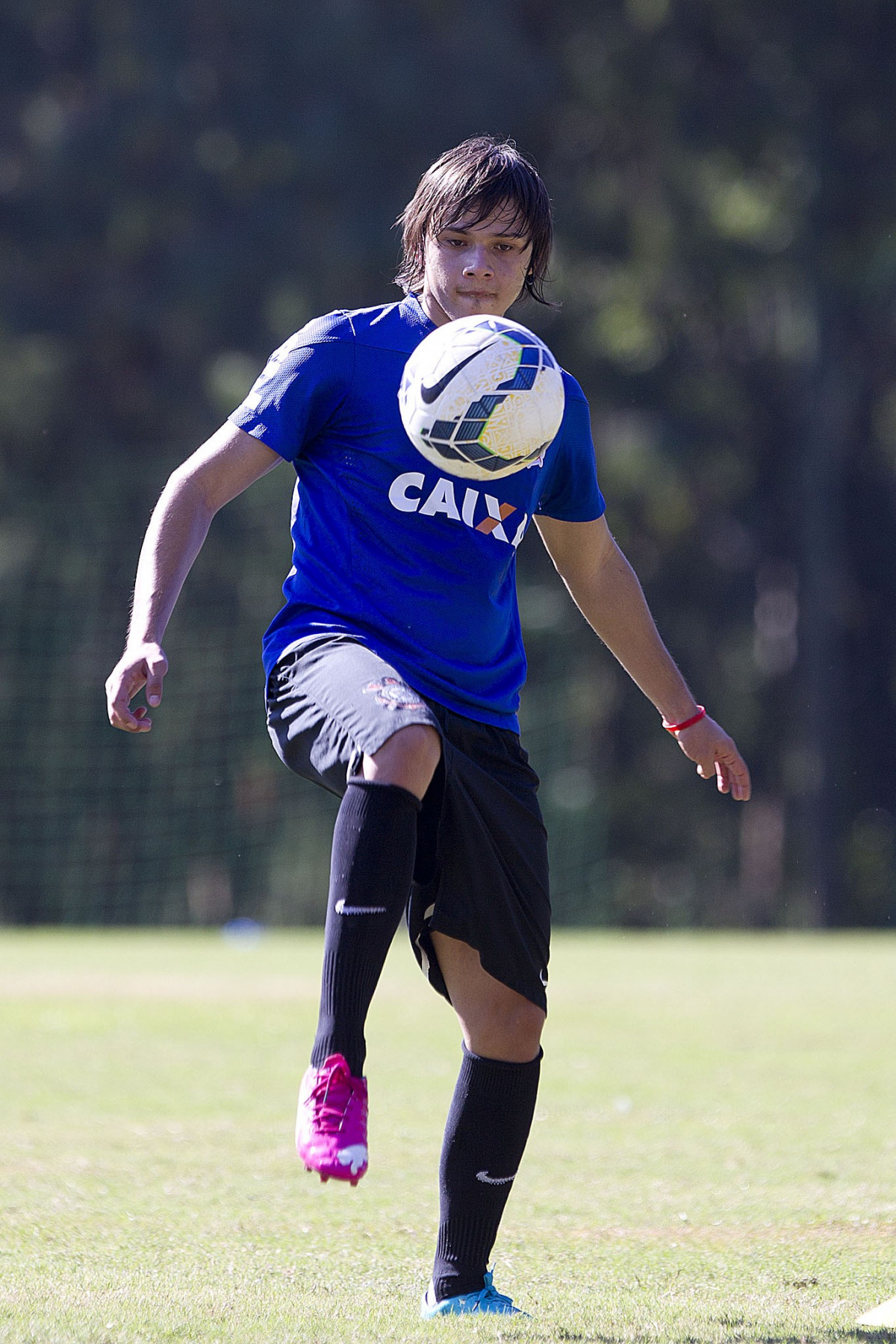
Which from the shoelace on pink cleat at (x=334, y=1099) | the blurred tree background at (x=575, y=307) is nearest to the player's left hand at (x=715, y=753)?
the shoelace on pink cleat at (x=334, y=1099)

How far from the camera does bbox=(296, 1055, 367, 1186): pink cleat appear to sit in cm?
271

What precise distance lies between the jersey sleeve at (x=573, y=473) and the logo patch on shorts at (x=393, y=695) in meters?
0.69

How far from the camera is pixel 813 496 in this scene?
2078cm

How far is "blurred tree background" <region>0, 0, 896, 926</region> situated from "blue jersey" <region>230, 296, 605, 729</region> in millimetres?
16312

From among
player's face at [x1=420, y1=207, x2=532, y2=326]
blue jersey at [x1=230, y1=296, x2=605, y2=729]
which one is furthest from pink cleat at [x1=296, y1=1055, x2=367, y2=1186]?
player's face at [x1=420, y1=207, x2=532, y2=326]

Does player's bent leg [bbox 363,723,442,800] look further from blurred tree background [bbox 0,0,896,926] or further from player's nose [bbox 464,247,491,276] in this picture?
blurred tree background [bbox 0,0,896,926]

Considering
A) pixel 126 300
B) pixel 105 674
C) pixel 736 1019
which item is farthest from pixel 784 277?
pixel 736 1019

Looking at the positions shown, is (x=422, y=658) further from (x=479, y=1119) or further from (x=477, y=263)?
(x=479, y=1119)

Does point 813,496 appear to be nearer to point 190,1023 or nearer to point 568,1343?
point 190,1023

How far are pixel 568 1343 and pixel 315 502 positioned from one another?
1.57m

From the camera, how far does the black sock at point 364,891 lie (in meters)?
2.91

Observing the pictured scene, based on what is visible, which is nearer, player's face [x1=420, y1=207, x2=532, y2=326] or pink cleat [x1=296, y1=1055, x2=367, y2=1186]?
pink cleat [x1=296, y1=1055, x2=367, y2=1186]

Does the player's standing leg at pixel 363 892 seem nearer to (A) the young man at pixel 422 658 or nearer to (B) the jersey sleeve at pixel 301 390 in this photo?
(A) the young man at pixel 422 658

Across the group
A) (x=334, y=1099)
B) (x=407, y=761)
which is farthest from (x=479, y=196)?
(x=334, y=1099)
